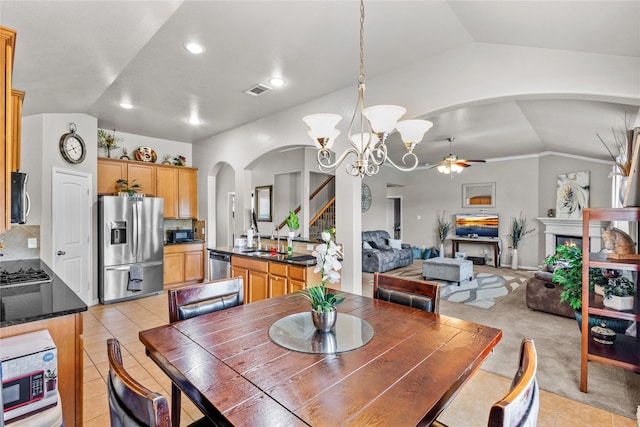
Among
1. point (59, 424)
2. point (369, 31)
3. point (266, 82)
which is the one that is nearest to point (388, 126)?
point (369, 31)

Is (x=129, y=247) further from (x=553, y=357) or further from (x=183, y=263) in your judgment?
(x=553, y=357)

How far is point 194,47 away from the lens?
2.74 m

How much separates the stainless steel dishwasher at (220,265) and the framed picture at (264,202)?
3.09 metres

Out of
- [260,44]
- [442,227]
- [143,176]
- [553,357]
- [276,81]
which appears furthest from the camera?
[442,227]

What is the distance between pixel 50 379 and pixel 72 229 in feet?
11.7

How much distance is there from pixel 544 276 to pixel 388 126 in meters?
3.91

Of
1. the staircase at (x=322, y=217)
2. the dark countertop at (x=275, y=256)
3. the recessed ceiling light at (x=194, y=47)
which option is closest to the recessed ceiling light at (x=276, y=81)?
the recessed ceiling light at (x=194, y=47)

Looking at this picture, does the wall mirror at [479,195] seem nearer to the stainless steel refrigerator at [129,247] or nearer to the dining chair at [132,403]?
the stainless steel refrigerator at [129,247]

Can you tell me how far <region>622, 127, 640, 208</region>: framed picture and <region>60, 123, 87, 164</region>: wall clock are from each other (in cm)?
626

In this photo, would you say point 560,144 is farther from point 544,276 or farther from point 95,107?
point 95,107

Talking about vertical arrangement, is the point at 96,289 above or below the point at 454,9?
below

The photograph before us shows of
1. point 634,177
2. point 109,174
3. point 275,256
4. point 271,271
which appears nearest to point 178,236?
point 109,174

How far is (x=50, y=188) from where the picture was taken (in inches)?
164

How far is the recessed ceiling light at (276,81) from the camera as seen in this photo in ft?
11.1
